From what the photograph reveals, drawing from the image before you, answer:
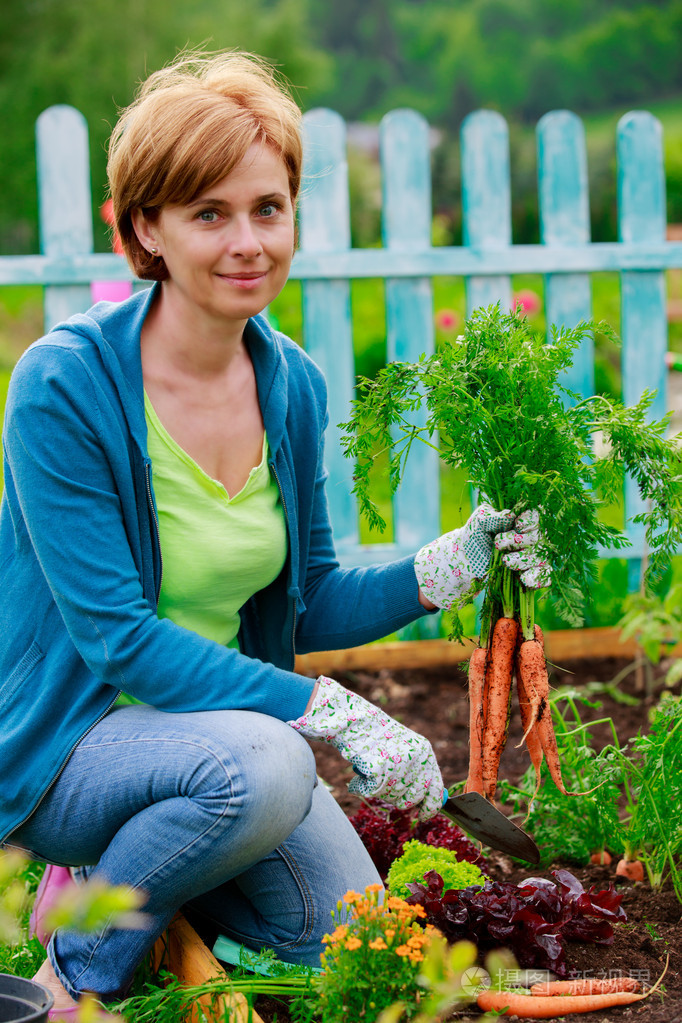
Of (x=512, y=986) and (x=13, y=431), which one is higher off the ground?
(x=13, y=431)

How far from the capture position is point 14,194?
13.1m

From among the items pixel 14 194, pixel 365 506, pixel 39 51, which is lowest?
pixel 365 506

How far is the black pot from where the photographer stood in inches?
47.9

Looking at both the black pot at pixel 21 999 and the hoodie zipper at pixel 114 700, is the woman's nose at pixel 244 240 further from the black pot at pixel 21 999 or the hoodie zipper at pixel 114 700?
the black pot at pixel 21 999

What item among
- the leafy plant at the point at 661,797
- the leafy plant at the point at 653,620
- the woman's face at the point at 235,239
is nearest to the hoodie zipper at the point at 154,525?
the woman's face at the point at 235,239

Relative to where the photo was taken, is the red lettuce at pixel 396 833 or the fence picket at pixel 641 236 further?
the fence picket at pixel 641 236

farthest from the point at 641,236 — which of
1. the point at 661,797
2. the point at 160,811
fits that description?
the point at 160,811

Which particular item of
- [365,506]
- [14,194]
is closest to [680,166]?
[14,194]

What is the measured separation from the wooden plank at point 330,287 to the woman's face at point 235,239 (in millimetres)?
2040

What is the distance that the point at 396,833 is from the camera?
2.16m

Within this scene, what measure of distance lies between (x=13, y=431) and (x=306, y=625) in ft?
2.60

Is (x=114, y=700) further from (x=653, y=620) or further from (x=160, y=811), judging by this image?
(x=653, y=620)

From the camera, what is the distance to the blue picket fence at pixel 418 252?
12.5 ft

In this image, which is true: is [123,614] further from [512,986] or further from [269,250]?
[512,986]
